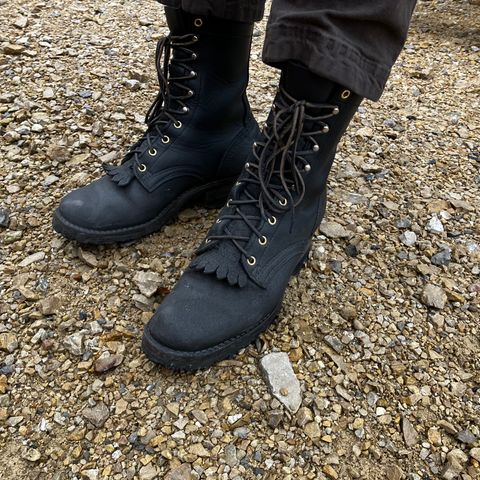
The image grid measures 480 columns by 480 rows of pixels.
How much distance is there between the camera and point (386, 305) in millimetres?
1458

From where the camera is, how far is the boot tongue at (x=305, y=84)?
1.12m

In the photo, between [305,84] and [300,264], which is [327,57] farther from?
[300,264]

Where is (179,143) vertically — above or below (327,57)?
below

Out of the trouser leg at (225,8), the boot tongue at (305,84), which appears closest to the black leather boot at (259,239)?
the boot tongue at (305,84)

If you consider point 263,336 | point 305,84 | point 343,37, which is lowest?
point 263,336

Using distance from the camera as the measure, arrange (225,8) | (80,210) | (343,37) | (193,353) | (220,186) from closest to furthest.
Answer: (343,37)
(193,353)
(225,8)
(80,210)
(220,186)

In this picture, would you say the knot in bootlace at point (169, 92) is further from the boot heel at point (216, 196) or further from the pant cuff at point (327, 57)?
the pant cuff at point (327, 57)

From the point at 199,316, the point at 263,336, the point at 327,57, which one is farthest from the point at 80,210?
the point at 327,57

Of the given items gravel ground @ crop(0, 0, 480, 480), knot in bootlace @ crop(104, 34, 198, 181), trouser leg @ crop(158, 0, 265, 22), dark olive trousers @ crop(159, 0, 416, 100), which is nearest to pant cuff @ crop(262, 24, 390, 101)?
dark olive trousers @ crop(159, 0, 416, 100)

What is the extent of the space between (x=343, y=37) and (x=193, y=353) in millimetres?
713

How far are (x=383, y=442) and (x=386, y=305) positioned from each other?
0.40 meters

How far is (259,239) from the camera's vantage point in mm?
1279

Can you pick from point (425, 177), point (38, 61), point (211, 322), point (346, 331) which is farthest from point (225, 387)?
point (38, 61)

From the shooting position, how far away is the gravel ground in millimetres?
1146
